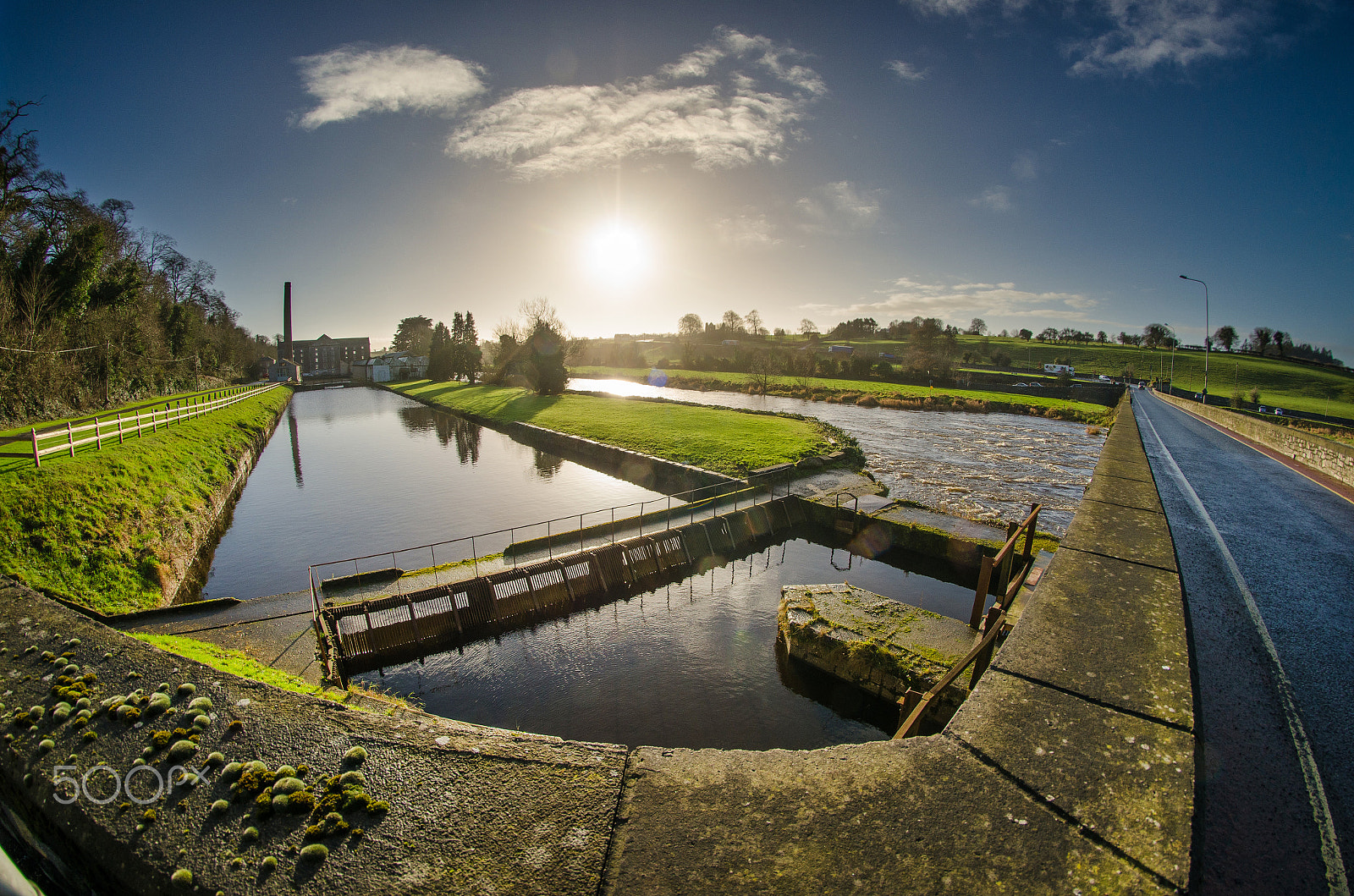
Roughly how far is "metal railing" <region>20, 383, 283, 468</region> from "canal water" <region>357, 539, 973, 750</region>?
12.8 metres

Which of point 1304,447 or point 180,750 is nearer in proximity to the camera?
point 180,750

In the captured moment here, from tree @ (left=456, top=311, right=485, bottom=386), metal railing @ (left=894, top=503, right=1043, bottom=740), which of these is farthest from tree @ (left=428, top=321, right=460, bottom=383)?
metal railing @ (left=894, top=503, right=1043, bottom=740)

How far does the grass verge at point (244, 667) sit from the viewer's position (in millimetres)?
8508

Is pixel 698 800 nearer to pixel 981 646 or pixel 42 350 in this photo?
pixel 981 646

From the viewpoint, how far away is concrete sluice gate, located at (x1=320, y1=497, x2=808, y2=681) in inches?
459

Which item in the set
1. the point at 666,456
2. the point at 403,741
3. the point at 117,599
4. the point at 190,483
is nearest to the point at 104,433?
the point at 190,483

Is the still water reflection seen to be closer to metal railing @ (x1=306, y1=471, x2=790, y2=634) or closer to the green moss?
metal railing @ (x1=306, y1=471, x2=790, y2=634)

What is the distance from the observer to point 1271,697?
12.3 feet

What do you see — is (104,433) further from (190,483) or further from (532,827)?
(532,827)

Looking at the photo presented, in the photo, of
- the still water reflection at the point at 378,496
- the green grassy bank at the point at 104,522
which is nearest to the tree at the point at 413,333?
the still water reflection at the point at 378,496

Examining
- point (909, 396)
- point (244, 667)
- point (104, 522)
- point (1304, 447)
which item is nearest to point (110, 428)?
point (104, 522)

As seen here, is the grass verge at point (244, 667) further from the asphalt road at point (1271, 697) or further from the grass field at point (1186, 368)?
the grass field at point (1186, 368)

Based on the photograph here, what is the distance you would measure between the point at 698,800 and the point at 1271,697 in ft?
13.4

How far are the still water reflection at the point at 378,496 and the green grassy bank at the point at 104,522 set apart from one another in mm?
1693
